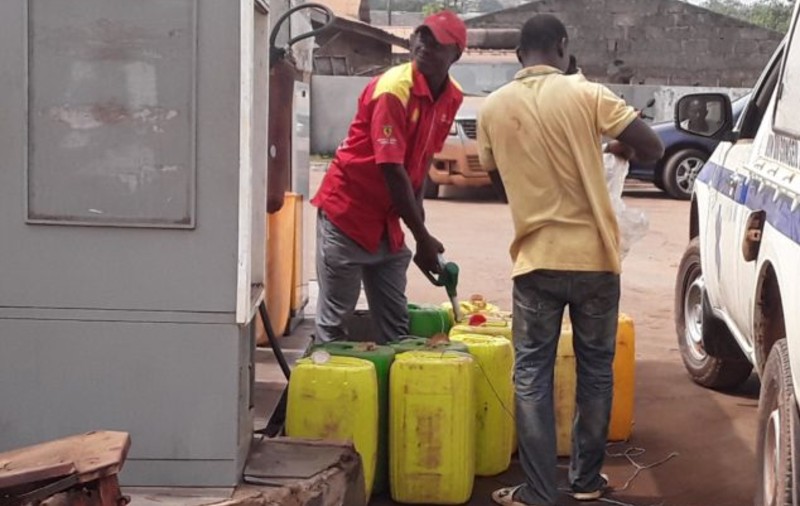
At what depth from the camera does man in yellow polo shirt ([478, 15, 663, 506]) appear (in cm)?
439

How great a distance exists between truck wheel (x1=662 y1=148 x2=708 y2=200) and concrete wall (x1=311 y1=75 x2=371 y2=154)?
8732 mm

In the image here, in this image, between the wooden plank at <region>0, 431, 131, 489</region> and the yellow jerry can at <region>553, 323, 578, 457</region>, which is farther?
the yellow jerry can at <region>553, 323, 578, 457</region>

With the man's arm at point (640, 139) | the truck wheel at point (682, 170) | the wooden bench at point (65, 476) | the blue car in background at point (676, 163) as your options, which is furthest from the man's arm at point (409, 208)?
the truck wheel at point (682, 170)

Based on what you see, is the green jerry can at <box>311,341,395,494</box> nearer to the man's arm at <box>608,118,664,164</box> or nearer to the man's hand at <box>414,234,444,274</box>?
the man's hand at <box>414,234,444,274</box>

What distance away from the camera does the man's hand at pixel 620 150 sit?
4.48 metres

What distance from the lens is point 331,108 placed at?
25.4 metres

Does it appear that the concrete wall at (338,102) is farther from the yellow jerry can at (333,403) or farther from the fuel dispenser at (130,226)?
the fuel dispenser at (130,226)

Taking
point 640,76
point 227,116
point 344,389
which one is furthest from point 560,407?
point 640,76

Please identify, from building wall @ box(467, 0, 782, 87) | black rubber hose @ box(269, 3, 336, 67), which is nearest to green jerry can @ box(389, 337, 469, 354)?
black rubber hose @ box(269, 3, 336, 67)

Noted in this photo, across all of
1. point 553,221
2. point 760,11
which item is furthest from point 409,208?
point 760,11

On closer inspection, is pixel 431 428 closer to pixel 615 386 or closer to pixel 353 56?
pixel 615 386

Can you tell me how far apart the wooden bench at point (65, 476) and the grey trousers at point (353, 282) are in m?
2.22

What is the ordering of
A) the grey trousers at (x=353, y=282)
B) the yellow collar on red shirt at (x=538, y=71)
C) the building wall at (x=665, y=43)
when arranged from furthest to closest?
the building wall at (x=665, y=43) → the grey trousers at (x=353, y=282) → the yellow collar on red shirt at (x=538, y=71)

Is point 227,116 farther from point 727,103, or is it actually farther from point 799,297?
point 727,103
